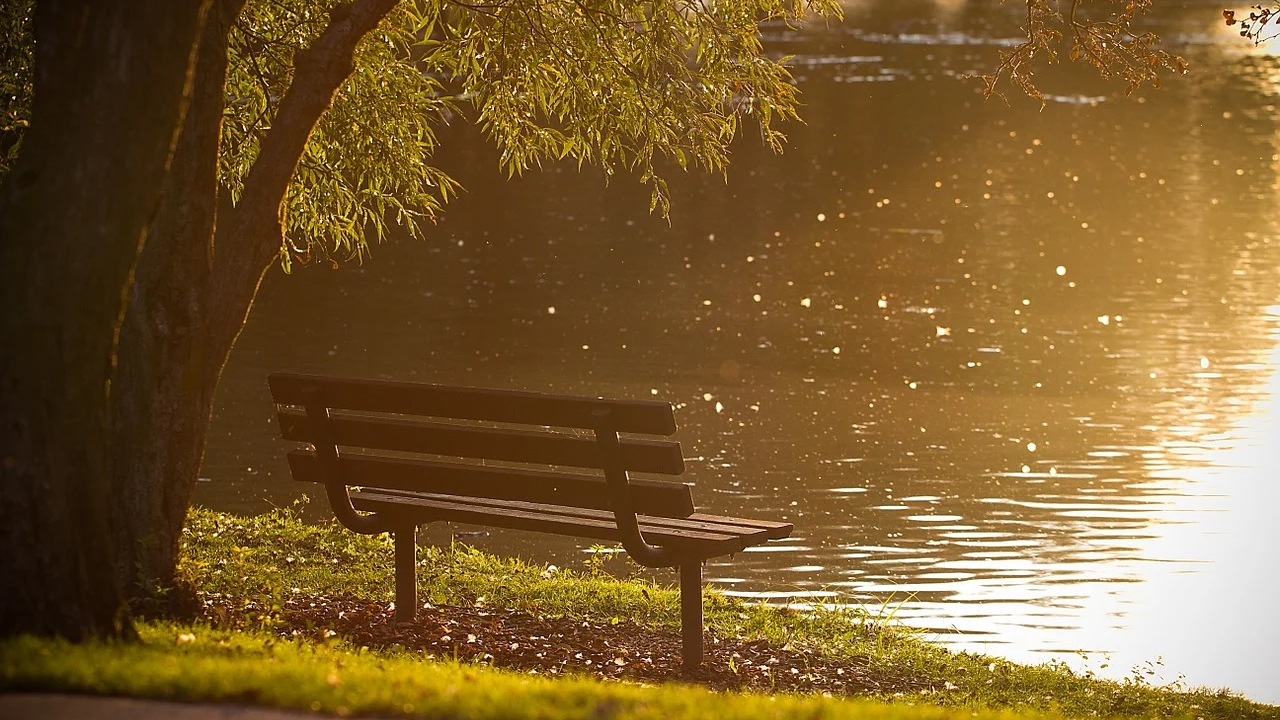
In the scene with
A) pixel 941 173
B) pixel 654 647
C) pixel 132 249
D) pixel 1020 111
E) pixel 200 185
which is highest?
pixel 1020 111

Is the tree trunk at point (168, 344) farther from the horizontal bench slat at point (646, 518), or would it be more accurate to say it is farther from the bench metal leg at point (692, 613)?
the bench metal leg at point (692, 613)

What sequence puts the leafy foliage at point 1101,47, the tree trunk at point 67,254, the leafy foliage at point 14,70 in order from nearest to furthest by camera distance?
the tree trunk at point 67,254 < the leafy foliage at point 1101,47 < the leafy foliage at point 14,70

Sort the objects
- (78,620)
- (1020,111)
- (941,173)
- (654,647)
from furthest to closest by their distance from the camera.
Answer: (1020,111) < (941,173) < (654,647) < (78,620)

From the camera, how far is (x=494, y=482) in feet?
26.3

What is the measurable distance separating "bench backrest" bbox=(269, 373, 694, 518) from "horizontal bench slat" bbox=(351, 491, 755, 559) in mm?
87

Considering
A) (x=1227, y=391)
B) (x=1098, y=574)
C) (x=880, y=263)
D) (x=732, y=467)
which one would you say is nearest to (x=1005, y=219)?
(x=880, y=263)

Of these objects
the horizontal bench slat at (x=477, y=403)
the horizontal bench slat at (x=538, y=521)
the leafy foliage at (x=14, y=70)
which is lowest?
the horizontal bench slat at (x=538, y=521)

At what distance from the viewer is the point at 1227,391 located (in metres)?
19.7

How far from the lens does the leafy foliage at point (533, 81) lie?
35.4ft

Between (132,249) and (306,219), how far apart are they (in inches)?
259

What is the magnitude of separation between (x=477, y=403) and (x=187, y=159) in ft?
5.98

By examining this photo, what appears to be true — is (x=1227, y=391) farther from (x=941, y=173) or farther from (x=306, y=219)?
(x=941, y=173)

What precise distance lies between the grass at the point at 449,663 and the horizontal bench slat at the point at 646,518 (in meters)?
0.95

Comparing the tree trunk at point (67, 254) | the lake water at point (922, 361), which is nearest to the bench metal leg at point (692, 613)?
the tree trunk at point (67, 254)
